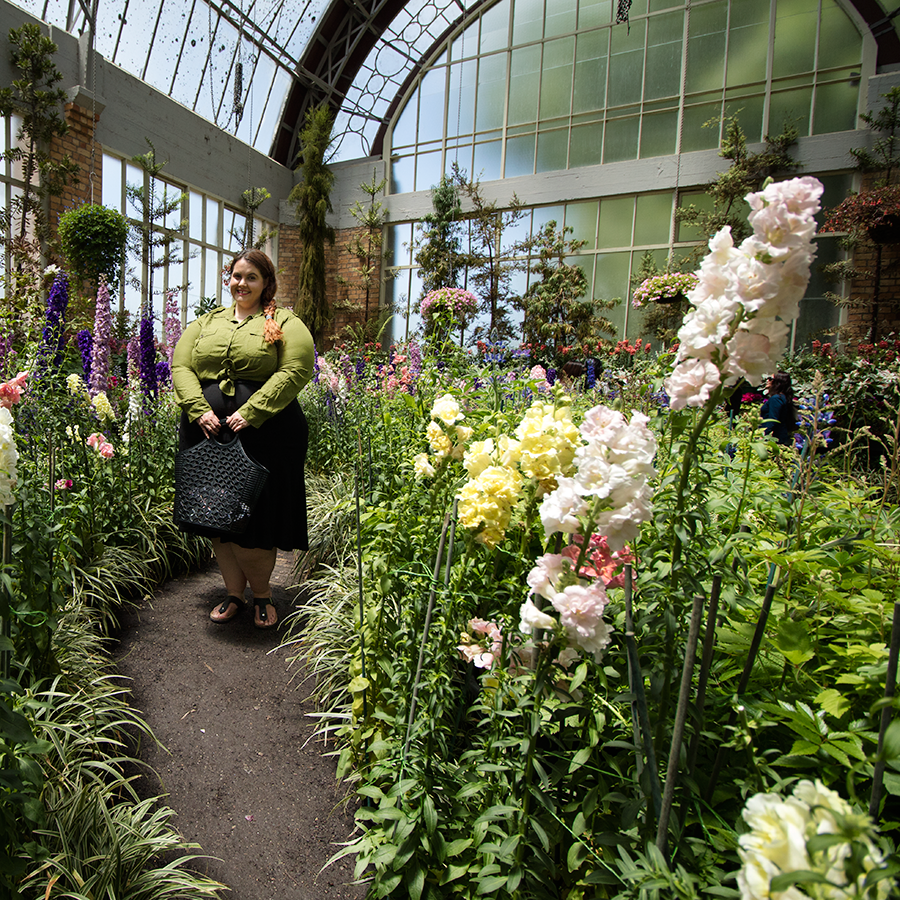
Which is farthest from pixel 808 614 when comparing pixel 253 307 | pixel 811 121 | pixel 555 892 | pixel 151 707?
pixel 811 121

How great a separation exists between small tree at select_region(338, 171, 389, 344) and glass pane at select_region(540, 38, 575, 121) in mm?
3795

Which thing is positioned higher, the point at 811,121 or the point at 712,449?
the point at 811,121

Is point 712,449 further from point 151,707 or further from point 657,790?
point 151,707

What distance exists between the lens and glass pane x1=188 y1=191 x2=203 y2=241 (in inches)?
455

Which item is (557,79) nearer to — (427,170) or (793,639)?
(427,170)

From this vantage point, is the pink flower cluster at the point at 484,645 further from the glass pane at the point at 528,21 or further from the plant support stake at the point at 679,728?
the glass pane at the point at 528,21

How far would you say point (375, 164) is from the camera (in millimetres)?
13539

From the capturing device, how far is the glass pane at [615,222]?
1118cm

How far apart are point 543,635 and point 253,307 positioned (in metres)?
2.05

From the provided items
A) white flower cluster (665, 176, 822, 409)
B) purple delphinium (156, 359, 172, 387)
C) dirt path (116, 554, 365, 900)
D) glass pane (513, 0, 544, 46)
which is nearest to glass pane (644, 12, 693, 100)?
glass pane (513, 0, 544, 46)

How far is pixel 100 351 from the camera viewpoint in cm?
339

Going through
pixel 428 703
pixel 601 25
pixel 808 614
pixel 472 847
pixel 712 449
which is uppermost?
pixel 601 25

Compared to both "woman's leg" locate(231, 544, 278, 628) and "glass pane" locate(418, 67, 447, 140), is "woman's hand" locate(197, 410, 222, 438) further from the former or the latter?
"glass pane" locate(418, 67, 447, 140)

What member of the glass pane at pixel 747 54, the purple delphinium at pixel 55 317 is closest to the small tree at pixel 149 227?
the purple delphinium at pixel 55 317
